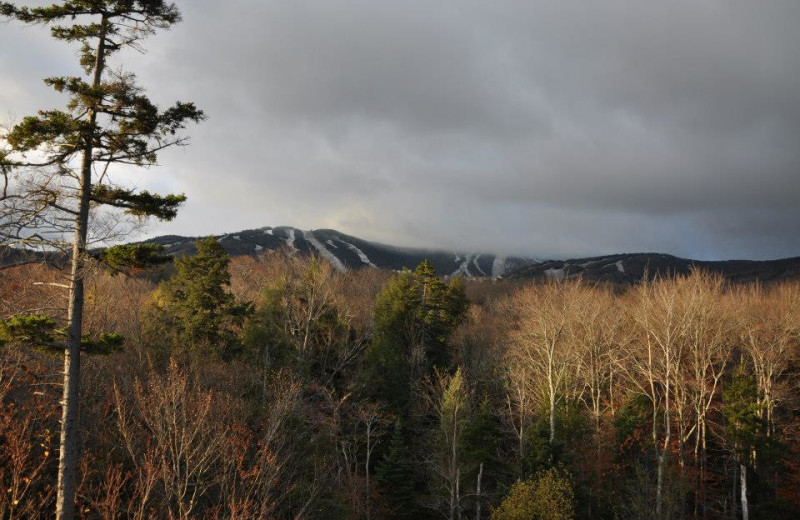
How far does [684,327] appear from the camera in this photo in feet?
95.7

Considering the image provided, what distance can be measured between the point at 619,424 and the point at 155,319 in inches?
1267

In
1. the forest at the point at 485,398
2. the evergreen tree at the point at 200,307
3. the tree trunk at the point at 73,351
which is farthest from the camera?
the evergreen tree at the point at 200,307

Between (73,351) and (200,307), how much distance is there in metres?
20.2

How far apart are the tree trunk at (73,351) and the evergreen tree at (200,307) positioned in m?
18.6

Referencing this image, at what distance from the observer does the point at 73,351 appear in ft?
32.2

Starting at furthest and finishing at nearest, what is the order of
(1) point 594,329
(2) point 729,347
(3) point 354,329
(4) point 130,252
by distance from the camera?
(3) point 354,329, (1) point 594,329, (2) point 729,347, (4) point 130,252

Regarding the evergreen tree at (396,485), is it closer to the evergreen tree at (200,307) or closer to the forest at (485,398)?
the forest at (485,398)

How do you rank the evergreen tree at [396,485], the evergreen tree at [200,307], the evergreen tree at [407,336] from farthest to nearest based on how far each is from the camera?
1. the evergreen tree at [407,336]
2. the evergreen tree at [396,485]
3. the evergreen tree at [200,307]

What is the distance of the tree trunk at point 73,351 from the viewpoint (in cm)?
940

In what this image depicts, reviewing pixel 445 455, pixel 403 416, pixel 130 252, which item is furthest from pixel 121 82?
pixel 403 416

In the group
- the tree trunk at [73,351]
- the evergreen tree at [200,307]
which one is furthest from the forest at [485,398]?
the tree trunk at [73,351]

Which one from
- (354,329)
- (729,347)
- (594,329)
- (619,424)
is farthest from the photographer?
(354,329)

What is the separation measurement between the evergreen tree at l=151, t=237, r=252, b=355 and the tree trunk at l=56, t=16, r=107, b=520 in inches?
734

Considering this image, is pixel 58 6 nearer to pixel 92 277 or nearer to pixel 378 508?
pixel 92 277
